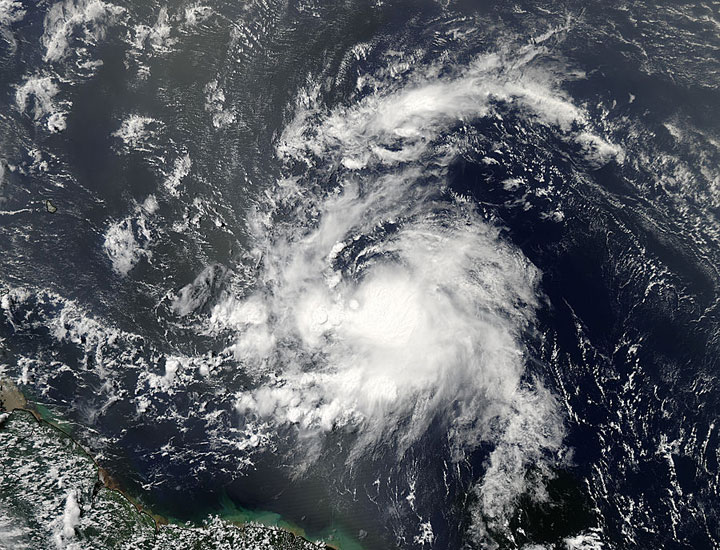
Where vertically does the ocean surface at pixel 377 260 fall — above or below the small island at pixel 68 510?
above

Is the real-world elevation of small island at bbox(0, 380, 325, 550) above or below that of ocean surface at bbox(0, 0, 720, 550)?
below

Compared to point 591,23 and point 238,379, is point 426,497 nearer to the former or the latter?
point 238,379

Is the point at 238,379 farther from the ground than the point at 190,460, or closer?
farther from the ground

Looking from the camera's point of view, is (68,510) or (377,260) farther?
(377,260)

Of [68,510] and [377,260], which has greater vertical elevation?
[377,260]

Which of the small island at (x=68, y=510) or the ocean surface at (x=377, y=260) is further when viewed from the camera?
the ocean surface at (x=377, y=260)

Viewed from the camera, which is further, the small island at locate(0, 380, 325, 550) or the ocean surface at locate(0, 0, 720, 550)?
the ocean surface at locate(0, 0, 720, 550)

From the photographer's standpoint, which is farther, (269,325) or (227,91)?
(227,91)

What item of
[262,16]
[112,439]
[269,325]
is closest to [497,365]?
[269,325]
